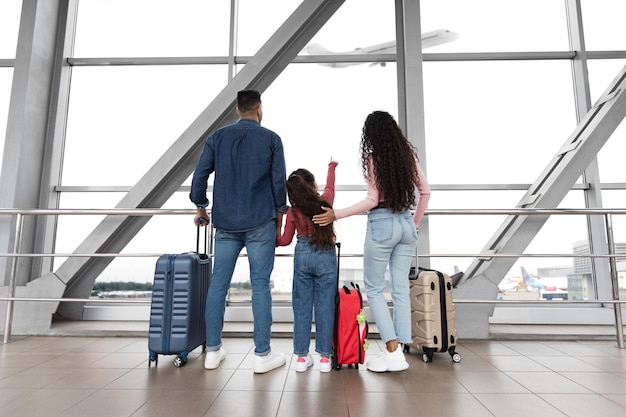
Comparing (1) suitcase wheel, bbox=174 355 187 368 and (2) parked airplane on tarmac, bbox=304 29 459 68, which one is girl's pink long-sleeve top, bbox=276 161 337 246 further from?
(2) parked airplane on tarmac, bbox=304 29 459 68

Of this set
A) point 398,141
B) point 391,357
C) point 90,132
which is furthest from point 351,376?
point 90,132

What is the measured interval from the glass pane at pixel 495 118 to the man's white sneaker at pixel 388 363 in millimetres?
2330

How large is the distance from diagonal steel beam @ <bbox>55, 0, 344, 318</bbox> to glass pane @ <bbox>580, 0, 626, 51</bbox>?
2.82 meters

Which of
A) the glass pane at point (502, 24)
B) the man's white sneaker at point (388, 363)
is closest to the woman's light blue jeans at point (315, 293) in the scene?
the man's white sneaker at point (388, 363)

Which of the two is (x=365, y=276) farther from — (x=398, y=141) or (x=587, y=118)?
(x=587, y=118)

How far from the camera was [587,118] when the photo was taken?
10.3 ft

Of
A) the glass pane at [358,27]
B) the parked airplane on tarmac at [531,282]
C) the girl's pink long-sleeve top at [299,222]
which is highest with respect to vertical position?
the glass pane at [358,27]

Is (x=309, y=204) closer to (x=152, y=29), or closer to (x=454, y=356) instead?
(x=454, y=356)

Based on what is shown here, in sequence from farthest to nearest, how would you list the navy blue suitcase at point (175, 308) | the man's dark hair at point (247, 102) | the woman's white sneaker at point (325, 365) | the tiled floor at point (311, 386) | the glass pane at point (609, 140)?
the glass pane at point (609, 140) → the man's dark hair at point (247, 102) → the navy blue suitcase at point (175, 308) → the woman's white sneaker at point (325, 365) → the tiled floor at point (311, 386)

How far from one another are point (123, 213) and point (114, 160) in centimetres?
142

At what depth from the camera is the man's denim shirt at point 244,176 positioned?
1.91 metres

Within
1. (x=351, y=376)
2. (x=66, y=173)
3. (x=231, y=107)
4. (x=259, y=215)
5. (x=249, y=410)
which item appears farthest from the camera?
(x=66, y=173)

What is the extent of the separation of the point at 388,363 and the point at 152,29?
4.22 meters

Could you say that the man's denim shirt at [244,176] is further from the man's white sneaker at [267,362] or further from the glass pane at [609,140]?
the glass pane at [609,140]
